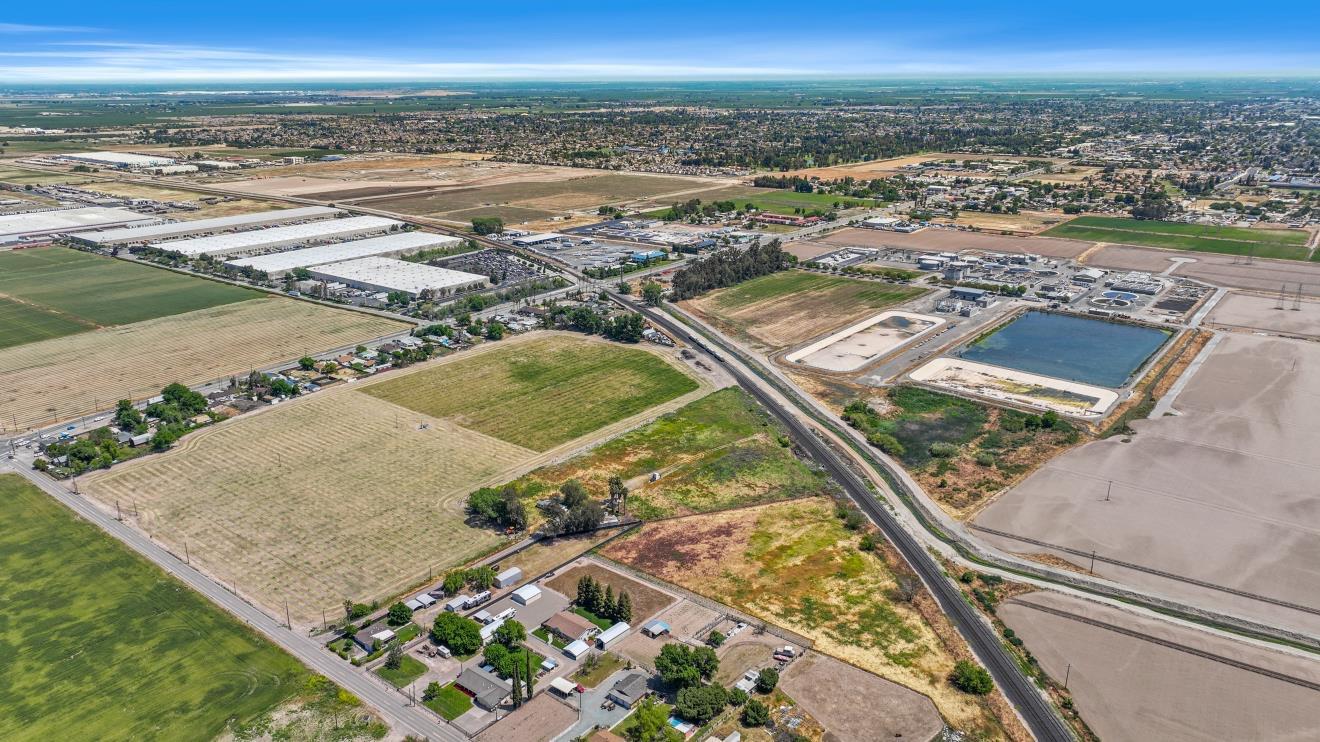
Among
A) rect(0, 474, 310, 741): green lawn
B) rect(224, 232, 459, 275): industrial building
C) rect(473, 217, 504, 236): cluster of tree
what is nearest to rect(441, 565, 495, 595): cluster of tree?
rect(0, 474, 310, 741): green lawn

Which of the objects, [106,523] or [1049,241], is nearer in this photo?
[106,523]

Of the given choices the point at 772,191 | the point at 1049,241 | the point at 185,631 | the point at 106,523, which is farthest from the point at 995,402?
the point at 772,191

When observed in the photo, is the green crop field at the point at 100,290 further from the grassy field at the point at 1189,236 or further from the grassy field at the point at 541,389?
the grassy field at the point at 1189,236

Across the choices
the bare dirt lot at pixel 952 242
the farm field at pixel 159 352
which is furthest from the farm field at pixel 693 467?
the bare dirt lot at pixel 952 242

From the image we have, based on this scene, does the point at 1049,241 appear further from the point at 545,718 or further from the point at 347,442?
the point at 545,718

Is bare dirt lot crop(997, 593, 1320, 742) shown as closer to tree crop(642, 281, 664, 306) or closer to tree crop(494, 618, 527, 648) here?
tree crop(494, 618, 527, 648)

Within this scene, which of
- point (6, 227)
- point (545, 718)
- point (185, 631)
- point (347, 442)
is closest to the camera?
point (545, 718)

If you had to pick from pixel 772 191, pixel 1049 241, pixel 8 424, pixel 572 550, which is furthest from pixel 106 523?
pixel 772 191

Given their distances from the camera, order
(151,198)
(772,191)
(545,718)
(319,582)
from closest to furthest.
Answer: (545,718) < (319,582) < (151,198) < (772,191)
